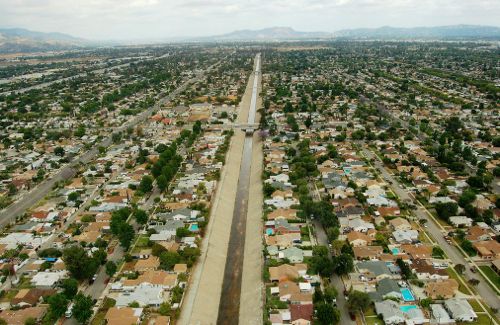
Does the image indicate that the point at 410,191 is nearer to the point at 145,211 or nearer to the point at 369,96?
the point at 145,211

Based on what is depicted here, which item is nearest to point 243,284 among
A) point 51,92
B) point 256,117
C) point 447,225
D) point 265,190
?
point 265,190

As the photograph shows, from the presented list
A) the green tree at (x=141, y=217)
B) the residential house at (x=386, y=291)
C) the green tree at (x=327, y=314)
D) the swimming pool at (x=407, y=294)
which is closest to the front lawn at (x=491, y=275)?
the swimming pool at (x=407, y=294)

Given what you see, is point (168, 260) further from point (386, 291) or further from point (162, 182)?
point (386, 291)

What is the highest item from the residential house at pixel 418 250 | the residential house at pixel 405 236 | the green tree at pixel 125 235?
the green tree at pixel 125 235

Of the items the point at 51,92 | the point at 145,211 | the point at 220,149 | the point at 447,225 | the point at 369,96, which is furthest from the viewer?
the point at 51,92

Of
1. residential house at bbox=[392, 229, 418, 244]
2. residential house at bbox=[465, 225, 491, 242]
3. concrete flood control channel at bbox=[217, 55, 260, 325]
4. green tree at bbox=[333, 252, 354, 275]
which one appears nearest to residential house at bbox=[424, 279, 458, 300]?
green tree at bbox=[333, 252, 354, 275]

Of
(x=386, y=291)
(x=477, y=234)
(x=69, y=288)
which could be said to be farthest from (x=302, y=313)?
(x=477, y=234)

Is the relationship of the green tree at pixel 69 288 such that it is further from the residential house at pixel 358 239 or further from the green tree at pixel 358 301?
the residential house at pixel 358 239
